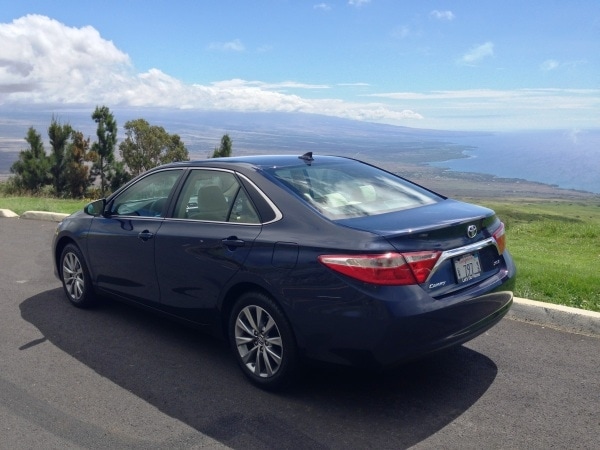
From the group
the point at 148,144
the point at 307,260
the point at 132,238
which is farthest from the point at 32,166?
the point at 307,260

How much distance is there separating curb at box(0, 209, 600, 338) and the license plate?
1804 mm

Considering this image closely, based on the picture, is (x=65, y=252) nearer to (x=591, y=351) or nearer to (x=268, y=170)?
(x=268, y=170)

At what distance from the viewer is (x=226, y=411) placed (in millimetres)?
4027

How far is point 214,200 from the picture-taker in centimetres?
486

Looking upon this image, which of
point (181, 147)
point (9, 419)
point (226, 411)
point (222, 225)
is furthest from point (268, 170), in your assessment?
point (181, 147)

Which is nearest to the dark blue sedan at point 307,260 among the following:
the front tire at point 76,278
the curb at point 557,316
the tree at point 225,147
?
the front tire at point 76,278

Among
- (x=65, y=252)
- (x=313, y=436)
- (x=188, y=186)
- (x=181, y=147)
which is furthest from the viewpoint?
(x=181, y=147)

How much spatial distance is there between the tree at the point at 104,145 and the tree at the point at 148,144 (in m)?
8.64

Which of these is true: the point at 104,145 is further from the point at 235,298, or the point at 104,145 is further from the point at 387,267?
the point at 387,267

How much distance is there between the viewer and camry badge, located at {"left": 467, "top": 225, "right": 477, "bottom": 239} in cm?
412

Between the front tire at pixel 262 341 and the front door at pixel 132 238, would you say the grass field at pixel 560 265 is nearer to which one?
the front tire at pixel 262 341

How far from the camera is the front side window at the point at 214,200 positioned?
4.61 m

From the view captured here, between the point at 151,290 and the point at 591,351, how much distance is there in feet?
11.9

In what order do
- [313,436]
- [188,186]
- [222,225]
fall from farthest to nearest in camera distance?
[188,186] < [222,225] < [313,436]
